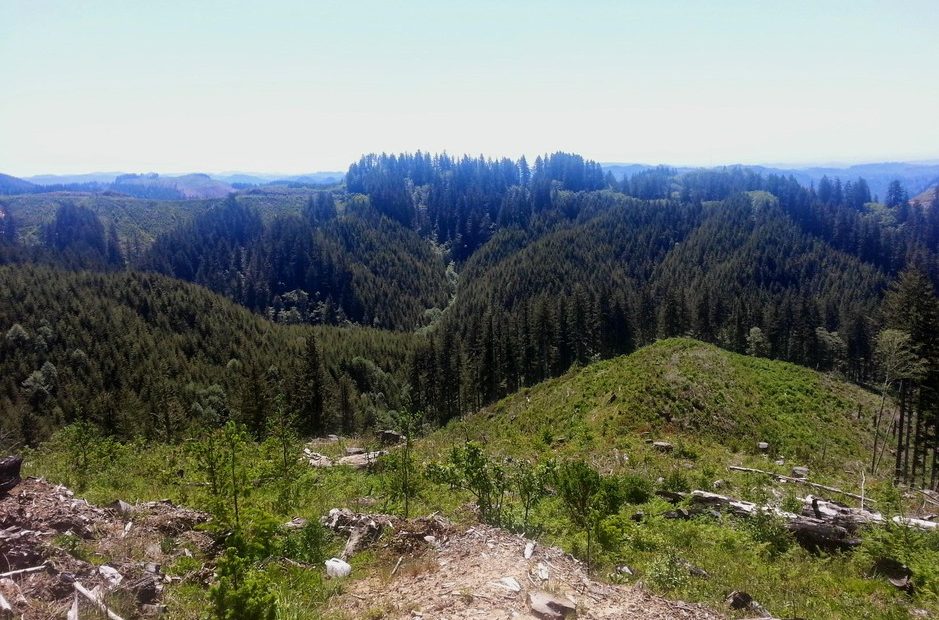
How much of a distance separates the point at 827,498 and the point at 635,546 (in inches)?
394

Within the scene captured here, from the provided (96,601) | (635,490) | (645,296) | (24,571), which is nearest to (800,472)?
(635,490)

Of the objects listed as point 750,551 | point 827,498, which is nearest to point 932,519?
point 827,498

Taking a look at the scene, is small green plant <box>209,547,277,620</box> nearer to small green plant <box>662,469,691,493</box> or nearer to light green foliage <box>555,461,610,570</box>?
light green foliage <box>555,461,610,570</box>

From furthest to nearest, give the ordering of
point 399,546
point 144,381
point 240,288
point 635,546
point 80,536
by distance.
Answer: point 240,288, point 144,381, point 635,546, point 399,546, point 80,536

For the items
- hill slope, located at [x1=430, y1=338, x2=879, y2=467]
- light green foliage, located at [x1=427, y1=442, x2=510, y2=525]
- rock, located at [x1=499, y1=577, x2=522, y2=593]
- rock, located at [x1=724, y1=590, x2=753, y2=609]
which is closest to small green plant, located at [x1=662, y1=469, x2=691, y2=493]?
hill slope, located at [x1=430, y1=338, x2=879, y2=467]

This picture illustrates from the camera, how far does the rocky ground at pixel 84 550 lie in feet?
23.0

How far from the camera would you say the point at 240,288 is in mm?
199250

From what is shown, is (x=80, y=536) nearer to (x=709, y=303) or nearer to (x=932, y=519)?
(x=932, y=519)

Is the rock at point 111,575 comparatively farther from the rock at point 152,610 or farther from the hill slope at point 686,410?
the hill slope at point 686,410

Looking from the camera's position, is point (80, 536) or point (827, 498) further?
point (827, 498)

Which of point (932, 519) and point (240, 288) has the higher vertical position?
point (932, 519)

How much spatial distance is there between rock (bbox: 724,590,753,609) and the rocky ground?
1012cm

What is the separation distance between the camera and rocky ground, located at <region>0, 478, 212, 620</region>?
7020mm

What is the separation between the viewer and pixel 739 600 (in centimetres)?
939
